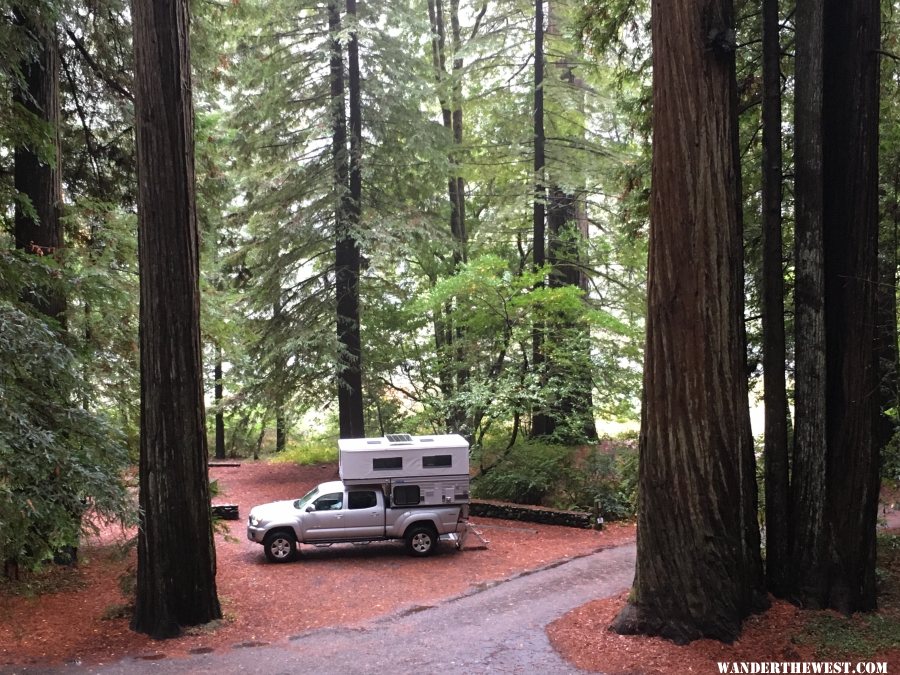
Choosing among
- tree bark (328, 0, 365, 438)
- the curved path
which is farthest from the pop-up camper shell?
tree bark (328, 0, 365, 438)

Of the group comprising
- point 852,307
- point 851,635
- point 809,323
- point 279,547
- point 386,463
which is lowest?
point 279,547

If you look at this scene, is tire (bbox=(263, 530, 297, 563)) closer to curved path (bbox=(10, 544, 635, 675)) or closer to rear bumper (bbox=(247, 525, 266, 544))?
rear bumper (bbox=(247, 525, 266, 544))

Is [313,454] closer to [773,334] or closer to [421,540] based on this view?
[421,540]

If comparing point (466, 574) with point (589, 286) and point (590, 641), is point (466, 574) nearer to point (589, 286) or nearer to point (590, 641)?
point (590, 641)

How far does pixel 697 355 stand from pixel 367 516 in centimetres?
806

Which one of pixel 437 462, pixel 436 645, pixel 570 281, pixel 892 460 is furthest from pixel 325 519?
pixel 570 281

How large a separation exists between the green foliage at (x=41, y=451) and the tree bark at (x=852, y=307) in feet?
23.8

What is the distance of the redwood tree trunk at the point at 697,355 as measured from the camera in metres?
7.14

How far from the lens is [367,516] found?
523 inches

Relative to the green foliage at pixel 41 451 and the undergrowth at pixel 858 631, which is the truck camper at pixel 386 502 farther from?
the undergrowth at pixel 858 631

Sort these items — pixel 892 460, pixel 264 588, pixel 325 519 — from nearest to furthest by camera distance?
pixel 892 460, pixel 264 588, pixel 325 519

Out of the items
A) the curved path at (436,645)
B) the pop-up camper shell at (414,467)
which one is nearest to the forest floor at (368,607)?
the curved path at (436,645)

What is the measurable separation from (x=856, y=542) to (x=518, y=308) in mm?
10765

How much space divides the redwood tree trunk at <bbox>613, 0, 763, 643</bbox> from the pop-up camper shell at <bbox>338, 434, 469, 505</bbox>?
21.0 feet
